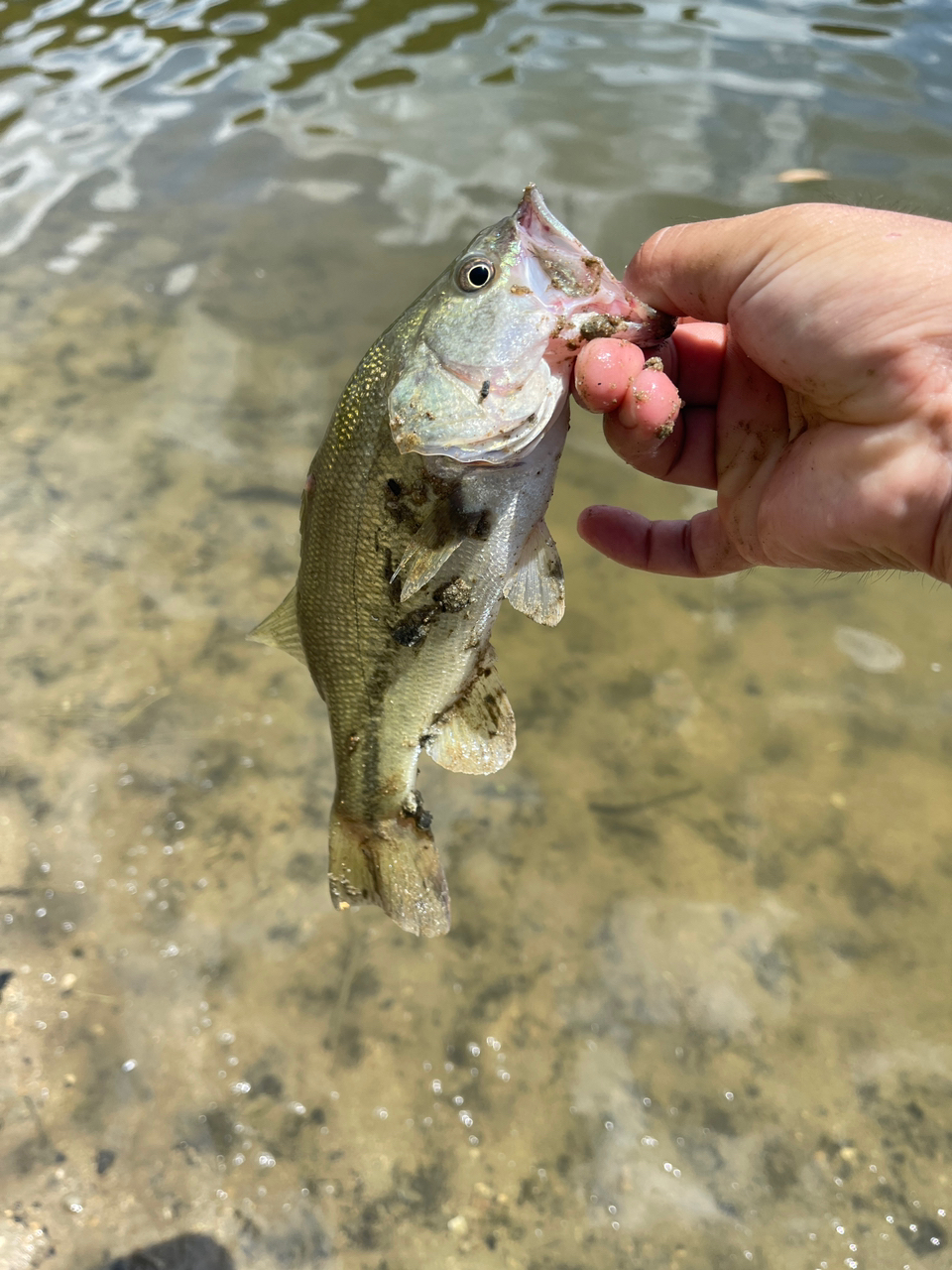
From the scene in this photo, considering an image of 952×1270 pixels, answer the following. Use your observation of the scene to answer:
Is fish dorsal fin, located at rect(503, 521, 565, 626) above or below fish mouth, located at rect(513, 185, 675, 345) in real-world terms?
below

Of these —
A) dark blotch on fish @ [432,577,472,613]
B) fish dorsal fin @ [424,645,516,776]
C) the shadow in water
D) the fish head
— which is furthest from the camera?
the shadow in water

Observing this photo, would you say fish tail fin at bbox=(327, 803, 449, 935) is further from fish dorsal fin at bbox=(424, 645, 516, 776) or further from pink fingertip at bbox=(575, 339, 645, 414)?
pink fingertip at bbox=(575, 339, 645, 414)

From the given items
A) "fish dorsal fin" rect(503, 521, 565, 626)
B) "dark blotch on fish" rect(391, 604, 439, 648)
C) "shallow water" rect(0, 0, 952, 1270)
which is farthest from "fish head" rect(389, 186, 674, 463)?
"shallow water" rect(0, 0, 952, 1270)

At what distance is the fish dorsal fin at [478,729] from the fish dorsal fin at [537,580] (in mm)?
243

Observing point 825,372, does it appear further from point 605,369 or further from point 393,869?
point 393,869

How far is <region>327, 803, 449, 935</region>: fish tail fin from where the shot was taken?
2.46 metres

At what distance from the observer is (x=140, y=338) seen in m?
5.89

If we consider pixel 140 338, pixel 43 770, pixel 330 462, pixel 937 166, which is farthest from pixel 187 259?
pixel 937 166

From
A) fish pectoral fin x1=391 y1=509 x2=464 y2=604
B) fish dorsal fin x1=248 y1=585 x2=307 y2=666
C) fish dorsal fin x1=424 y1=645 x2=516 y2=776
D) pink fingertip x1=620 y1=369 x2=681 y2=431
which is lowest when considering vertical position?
fish dorsal fin x1=424 y1=645 x2=516 y2=776

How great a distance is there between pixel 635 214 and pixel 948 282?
5053mm

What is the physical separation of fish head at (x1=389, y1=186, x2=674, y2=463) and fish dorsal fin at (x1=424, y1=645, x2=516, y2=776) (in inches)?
28.2

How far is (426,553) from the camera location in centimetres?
198

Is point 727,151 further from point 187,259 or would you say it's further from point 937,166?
point 187,259

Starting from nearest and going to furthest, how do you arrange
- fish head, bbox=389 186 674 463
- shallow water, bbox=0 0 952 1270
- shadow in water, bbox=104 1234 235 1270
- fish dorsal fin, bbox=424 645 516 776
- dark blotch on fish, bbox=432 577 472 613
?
fish head, bbox=389 186 674 463, dark blotch on fish, bbox=432 577 472 613, fish dorsal fin, bbox=424 645 516 776, shadow in water, bbox=104 1234 235 1270, shallow water, bbox=0 0 952 1270
